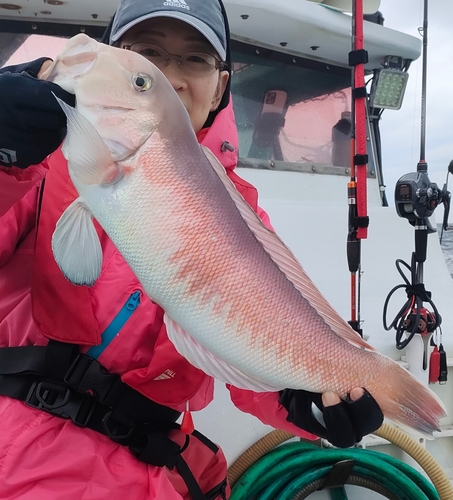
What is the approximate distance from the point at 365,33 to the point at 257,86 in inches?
35.9

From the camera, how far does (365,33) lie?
3.79m

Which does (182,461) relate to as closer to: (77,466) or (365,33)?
(77,466)

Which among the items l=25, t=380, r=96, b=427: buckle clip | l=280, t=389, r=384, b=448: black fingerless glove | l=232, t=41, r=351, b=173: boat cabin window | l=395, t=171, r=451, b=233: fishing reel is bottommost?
l=25, t=380, r=96, b=427: buckle clip

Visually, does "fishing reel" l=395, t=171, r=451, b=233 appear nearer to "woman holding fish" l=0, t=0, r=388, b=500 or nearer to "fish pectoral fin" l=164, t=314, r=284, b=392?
"woman holding fish" l=0, t=0, r=388, b=500

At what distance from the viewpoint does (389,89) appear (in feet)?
14.0

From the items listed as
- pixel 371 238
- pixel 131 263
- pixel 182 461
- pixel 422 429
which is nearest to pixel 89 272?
pixel 131 263

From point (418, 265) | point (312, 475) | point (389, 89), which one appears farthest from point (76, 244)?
point (389, 89)

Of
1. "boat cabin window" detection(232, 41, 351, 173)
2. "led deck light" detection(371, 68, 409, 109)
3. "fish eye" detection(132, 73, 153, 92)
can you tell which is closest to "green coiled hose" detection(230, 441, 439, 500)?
"fish eye" detection(132, 73, 153, 92)

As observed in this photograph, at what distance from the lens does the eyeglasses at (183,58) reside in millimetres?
1681

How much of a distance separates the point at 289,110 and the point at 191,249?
10.2 ft

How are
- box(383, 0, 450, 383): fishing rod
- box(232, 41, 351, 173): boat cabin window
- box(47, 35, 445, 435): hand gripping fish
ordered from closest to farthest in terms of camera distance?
1. box(47, 35, 445, 435): hand gripping fish
2. box(383, 0, 450, 383): fishing rod
3. box(232, 41, 351, 173): boat cabin window

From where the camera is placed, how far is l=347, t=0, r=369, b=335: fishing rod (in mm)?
2859

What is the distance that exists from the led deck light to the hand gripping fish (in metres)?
3.40

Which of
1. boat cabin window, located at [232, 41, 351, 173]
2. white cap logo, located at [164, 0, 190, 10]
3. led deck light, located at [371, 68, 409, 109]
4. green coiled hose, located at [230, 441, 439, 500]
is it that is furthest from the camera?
led deck light, located at [371, 68, 409, 109]
